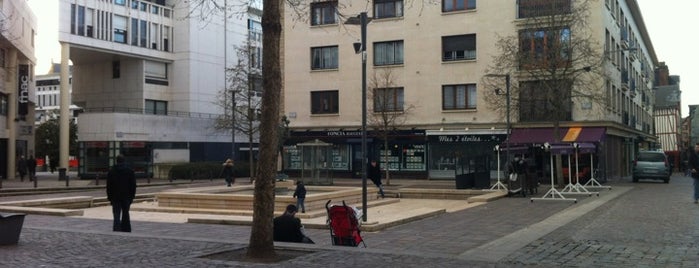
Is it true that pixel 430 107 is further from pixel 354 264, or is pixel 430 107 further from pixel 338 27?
pixel 354 264

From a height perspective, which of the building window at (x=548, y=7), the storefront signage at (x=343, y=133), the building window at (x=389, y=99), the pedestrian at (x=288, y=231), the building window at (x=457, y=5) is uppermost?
the building window at (x=457, y=5)

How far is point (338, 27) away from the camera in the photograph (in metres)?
39.8

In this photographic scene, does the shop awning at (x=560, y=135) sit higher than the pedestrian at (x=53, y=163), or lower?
higher

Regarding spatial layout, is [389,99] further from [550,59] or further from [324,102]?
[550,59]

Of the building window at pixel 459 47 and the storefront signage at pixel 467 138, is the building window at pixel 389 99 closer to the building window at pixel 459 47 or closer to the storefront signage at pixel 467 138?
the storefront signage at pixel 467 138

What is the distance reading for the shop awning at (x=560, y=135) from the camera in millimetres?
32469

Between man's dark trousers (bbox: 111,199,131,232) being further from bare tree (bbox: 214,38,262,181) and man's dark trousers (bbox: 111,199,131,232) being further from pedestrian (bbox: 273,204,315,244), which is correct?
bare tree (bbox: 214,38,262,181)

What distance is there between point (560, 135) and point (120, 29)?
34926mm

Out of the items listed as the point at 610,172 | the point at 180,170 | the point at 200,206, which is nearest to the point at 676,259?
the point at 200,206

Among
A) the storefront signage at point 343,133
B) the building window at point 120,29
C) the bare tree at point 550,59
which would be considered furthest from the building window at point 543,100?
the building window at point 120,29

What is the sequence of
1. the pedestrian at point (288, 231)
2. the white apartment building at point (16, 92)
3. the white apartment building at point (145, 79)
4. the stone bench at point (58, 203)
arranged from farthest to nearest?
the white apartment building at point (145, 79), the white apartment building at point (16, 92), the stone bench at point (58, 203), the pedestrian at point (288, 231)

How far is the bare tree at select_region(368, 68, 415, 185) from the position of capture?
117ft

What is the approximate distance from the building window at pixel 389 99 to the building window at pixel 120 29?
24.5 metres

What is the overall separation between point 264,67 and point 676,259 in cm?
620
